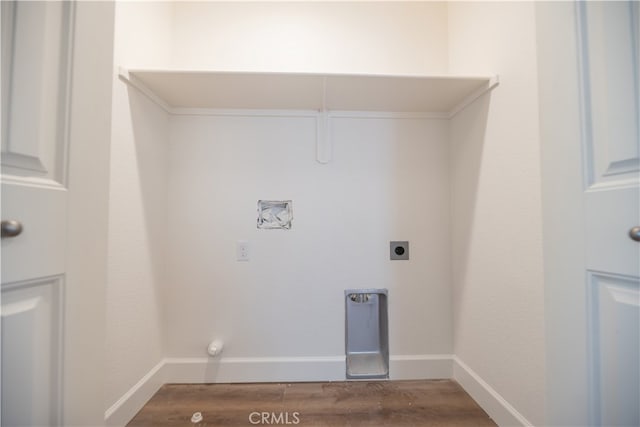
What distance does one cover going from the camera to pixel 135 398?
127 cm

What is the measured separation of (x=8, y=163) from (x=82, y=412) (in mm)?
596

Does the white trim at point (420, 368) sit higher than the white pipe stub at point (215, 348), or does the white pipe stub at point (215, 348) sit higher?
the white pipe stub at point (215, 348)

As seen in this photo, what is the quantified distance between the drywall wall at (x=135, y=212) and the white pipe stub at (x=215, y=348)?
0.31m

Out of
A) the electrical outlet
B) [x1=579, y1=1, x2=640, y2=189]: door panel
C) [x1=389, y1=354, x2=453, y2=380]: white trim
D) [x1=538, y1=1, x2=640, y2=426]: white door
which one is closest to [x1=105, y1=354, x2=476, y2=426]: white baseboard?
[x1=389, y1=354, x2=453, y2=380]: white trim

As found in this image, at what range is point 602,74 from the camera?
68cm

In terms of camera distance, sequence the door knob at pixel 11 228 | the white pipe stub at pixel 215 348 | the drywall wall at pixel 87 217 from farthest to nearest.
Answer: the white pipe stub at pixel 215 348 < the drywall wall at pixel 87 217 < the door knob at pixel 11 228

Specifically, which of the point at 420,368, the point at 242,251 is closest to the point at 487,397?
the point at 420,368

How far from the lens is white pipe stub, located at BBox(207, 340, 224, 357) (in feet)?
4.90

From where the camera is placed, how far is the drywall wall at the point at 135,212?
1.15 meters

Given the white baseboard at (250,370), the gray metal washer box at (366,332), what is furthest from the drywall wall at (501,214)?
the white baseboard at (250,370)

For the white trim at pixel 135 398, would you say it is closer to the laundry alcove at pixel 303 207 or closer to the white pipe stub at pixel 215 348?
the laundry alcove at pixel 303 207

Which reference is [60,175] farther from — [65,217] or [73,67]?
[73,67]

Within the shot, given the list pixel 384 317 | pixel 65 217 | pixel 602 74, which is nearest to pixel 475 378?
pixel 384 317
